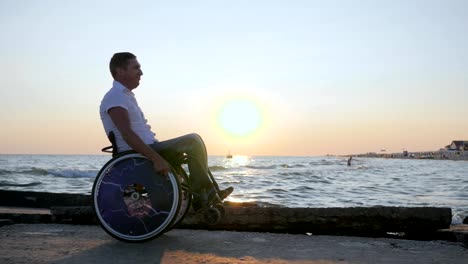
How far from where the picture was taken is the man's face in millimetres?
3943

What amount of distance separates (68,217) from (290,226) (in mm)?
2398

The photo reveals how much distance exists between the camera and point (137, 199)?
12.2 ft

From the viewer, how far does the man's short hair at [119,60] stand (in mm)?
3947

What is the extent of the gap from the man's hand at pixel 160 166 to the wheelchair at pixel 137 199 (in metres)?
0.06

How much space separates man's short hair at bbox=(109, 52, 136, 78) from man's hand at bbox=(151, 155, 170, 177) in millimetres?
932

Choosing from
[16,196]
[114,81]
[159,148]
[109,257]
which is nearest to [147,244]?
[109,257]

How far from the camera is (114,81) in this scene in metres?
3.94

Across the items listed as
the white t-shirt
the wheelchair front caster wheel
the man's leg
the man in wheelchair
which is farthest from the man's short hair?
the wheelchair front caster wheel

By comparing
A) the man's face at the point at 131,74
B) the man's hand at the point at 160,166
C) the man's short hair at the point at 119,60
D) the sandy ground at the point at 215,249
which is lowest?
the sandy ground at the point at 215,249

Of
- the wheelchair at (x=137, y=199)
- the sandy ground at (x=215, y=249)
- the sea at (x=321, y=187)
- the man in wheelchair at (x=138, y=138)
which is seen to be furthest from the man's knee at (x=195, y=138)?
the sea at (x=321, y=187)

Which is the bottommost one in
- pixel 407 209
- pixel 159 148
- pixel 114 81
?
pixel 407 209

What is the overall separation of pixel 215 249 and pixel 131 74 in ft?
5.66

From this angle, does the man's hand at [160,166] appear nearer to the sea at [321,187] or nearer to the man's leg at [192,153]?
the man's leg at [192,153]

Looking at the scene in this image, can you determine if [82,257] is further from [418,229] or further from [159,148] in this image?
[418,229]
